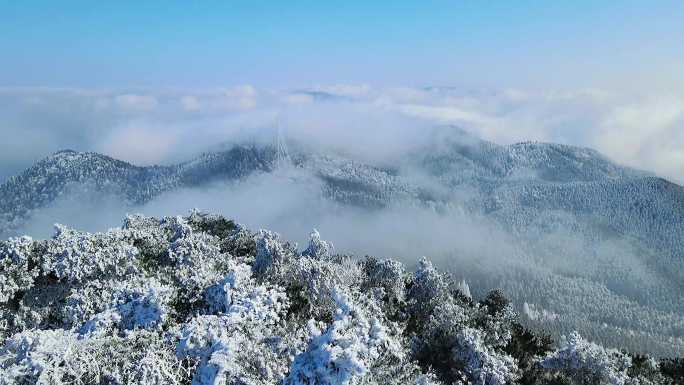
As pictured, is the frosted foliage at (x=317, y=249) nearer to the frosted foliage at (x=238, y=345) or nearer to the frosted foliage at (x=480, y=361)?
the frosted foliage at (x=480, y=361)

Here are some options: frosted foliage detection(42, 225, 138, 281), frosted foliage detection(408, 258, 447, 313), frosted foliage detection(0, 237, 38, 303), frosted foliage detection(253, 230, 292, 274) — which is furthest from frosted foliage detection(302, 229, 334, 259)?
frosted foliage detection(0, 237, 38, 303)

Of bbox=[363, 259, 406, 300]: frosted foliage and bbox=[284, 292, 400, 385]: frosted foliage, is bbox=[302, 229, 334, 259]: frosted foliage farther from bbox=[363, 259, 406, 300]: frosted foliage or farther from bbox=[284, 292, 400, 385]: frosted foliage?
bbox=[284, 292, 400, 385]: frosted foliage

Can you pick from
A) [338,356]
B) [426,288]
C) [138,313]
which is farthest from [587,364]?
[138,313]

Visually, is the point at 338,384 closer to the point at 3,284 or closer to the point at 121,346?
the point at 121,346

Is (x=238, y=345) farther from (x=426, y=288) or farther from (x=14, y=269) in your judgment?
(x=426, y=288)

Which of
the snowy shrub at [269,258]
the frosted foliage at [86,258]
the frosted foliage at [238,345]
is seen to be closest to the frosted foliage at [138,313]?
the frosted foliage at [238,345]
